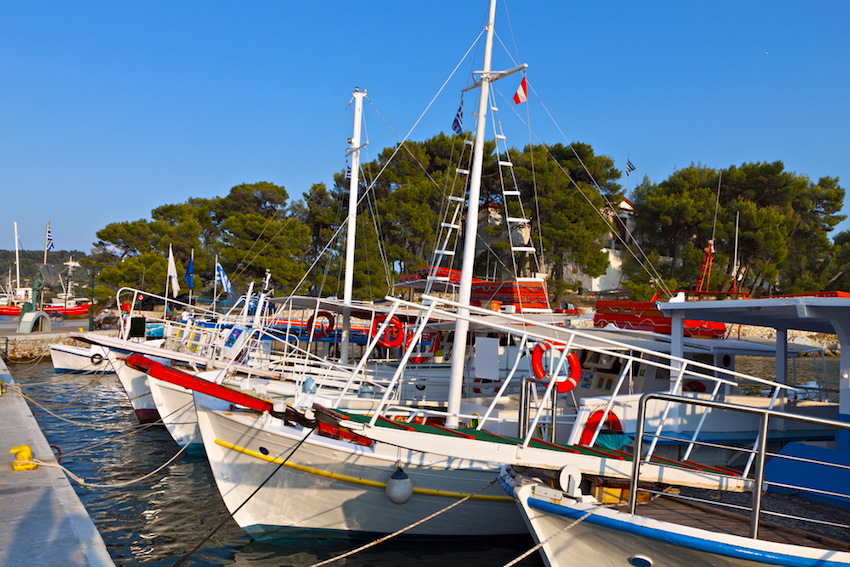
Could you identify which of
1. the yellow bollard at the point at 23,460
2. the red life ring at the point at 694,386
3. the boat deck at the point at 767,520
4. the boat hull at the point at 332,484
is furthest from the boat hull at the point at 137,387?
the boat deck at the point at 767,520

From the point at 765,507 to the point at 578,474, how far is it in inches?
80.2

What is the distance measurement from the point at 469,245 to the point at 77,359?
21.7 m

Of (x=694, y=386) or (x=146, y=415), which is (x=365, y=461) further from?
(x=146, y=415)

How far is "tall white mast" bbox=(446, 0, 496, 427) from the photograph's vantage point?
8539 mm

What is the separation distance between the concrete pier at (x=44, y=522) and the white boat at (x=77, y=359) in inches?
657

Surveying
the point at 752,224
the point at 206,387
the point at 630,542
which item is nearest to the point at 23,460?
the point at 206,387

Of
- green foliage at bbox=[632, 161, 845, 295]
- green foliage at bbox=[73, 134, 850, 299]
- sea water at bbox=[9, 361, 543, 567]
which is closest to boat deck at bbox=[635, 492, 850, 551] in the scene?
sea water at bbox=[9, 361, 543, 567]

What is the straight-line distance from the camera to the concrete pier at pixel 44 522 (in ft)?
15.5

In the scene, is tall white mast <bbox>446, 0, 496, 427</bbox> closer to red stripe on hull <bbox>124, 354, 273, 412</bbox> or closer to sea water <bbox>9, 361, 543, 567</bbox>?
sea water <bbox>9, 361, 543, 567</bbox>

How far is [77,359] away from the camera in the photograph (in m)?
23.5

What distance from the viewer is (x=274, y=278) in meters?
41.6

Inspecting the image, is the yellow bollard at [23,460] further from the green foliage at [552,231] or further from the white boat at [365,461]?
the green foliage at [552,231]

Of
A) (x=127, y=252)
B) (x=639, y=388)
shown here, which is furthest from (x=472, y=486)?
(x=127, y=252)

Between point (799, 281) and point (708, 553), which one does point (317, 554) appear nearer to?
point (708, 553)
